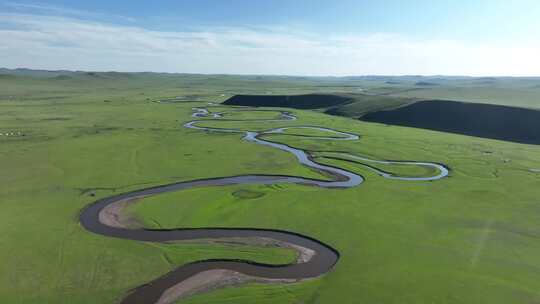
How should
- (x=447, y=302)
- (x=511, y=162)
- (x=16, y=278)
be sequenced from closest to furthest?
(x=447, y=302), (x=16, y=278), (x=511, y=162)

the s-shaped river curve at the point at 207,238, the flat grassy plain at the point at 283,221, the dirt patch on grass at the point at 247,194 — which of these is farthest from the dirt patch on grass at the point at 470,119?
the dirt patch on grass at the point at 247,194

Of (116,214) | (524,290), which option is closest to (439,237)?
(524,290)

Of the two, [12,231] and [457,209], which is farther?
[457,209]

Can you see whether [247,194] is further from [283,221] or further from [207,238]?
[207,238]

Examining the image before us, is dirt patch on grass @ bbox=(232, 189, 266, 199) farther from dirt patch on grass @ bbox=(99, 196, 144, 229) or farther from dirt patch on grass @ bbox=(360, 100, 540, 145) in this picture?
dirt patch on grass @ bbox=(360, 100, 540, 145)

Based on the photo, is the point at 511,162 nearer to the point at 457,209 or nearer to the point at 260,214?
the point at 457,209

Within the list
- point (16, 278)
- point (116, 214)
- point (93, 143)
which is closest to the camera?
point (16, 278)

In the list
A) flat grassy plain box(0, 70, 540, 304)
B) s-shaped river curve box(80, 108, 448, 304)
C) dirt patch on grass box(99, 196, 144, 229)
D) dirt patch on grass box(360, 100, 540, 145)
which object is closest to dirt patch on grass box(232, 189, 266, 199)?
flat grassy plain box(0, 70, 540, 304)
